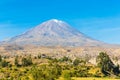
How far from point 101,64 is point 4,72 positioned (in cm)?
6234

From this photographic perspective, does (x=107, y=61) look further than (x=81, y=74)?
Yes

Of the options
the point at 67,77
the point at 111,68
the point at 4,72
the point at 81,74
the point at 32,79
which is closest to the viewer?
the point at 67,77

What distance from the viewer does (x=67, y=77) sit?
100688mm

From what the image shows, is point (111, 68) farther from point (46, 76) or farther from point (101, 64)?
point (46, 76)

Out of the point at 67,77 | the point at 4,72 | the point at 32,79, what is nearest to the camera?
the point at 67,77

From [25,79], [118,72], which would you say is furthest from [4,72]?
[118,72]

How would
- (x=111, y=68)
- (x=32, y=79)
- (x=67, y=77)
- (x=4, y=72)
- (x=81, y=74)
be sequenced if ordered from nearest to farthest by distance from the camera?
(x=67, y=77) < (x=32, y=79) < (x=81, y=74) < (x=4, y=72) < (x=111, y=68)

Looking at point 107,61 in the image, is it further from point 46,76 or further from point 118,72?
point 46,76

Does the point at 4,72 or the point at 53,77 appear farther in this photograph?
the point at 4,72

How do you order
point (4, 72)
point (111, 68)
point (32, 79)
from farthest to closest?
point (111, 68), point (4, 72), point (32, 79)

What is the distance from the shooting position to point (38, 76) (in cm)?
11325

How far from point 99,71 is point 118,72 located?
16.6 meters

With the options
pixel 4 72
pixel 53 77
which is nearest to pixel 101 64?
pixel 4 72

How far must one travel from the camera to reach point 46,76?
11512cm
